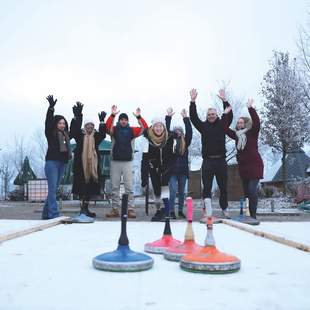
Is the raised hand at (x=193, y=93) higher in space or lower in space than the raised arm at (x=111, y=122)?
higher

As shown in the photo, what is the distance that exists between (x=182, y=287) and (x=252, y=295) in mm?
323

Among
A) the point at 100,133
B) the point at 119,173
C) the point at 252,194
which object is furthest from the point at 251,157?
the point at 100,133

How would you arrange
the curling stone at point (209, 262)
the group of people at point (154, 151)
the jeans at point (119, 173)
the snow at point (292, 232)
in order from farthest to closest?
the jeans at point (119, 173) < the group of people at point (154, 151) < the snow at point (292, 232) < the curling stone at point (209, 262)

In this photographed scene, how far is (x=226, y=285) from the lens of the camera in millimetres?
2076

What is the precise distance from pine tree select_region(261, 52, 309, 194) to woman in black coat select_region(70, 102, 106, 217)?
1497 cm

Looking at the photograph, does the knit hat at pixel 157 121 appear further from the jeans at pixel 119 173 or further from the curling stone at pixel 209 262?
the curling stone at pixel 209 262

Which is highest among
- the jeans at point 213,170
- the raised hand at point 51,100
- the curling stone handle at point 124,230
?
the raised hand at point 51,100

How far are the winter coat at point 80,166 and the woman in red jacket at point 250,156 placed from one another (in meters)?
2.18

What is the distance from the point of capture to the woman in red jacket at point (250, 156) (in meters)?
6.20

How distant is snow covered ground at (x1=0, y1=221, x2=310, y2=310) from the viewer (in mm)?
1774

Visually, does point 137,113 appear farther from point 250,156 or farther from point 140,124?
point 250,156

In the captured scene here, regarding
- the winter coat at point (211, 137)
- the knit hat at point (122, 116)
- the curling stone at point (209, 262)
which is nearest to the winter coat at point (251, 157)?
the winter coat at point (211, 137)

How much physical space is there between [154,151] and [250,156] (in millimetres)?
1401

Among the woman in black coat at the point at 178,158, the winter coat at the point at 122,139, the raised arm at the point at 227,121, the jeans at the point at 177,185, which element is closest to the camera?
the raised arm at the point at 227,121
